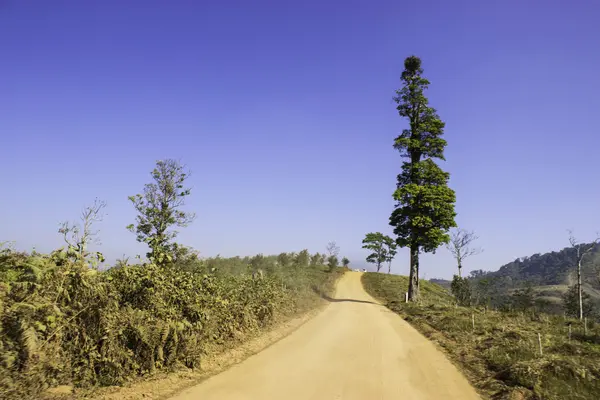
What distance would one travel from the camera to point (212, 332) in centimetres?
976

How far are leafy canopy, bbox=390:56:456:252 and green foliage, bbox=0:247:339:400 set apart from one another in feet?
71.4

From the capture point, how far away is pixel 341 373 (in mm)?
9484

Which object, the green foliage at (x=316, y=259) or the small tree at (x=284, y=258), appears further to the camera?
the green foliage at (x=316, y=259)

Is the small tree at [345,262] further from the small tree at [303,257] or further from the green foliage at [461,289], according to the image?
the green foliage at [461,289]

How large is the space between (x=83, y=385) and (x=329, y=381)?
5.45m

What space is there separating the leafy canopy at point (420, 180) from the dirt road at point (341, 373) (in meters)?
14.5

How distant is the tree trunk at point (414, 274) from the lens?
92.2ft

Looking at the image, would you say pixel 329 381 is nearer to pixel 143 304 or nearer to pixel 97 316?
pixel 143 304

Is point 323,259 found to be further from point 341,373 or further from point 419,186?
point 341,373

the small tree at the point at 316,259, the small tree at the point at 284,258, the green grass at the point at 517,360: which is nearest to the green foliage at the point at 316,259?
the small tree at the point at 316,259

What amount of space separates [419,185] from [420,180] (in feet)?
1.79

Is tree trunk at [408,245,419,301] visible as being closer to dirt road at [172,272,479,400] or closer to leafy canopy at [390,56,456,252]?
leafy canopy at [390,56,456,252]

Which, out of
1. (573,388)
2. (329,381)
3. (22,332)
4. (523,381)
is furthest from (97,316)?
(573,388)

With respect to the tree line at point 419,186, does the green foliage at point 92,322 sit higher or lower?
lower
